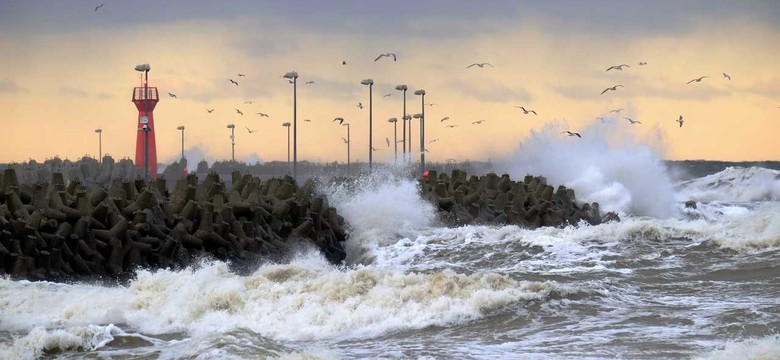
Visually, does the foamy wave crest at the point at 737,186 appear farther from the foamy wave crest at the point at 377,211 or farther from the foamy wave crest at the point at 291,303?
the foamy wave crest at the point at 291,303

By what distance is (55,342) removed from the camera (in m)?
12.6

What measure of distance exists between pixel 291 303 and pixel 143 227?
5881 millimetres

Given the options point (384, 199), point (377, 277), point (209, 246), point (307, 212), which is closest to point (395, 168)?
point (384, 199)

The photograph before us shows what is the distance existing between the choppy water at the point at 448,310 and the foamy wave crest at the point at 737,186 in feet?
111

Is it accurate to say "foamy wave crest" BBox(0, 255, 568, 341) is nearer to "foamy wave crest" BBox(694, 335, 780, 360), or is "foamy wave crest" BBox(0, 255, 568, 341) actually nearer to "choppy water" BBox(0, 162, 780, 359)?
"choppy water" BBox(0, 162, 780, 359)

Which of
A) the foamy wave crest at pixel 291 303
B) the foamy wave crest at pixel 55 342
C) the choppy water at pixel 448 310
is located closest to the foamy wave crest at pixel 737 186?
the choppy water at pixel 448 310

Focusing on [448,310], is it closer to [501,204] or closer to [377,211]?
[377,211]

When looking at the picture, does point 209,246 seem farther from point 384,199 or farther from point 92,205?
point 384,199

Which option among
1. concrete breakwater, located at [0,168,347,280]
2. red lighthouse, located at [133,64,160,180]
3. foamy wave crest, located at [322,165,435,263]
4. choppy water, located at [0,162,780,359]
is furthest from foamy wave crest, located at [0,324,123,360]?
red lighthouse, located at [133,64,160,180]

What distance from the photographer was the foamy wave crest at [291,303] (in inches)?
548

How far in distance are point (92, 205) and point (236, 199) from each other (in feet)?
9.35

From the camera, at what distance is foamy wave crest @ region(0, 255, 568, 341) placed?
1393 centimetres

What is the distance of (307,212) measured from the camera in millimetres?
23047

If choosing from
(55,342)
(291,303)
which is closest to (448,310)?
(291,303)
